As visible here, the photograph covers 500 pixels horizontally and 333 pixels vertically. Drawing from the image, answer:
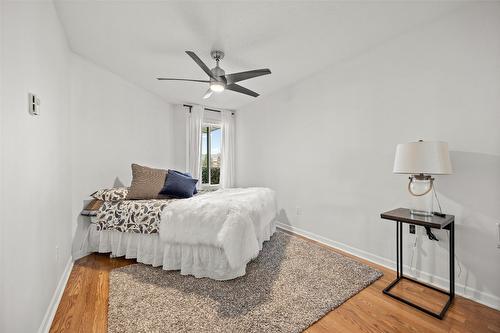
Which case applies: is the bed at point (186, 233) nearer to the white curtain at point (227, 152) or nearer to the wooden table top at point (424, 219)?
the wooden table top at point (424, 219)

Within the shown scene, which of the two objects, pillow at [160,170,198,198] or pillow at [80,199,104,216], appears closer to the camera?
pillow at [80,199,104,216]

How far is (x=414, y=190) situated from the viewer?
78.4 inches

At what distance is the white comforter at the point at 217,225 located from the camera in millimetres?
2027

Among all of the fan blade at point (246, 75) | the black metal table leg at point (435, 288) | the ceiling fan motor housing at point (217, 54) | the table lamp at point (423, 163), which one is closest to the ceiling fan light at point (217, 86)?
the fan blade at point (246, 75)

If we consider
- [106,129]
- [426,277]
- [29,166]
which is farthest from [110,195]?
[426,277]

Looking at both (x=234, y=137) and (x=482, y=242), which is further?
(x=234, y=137)

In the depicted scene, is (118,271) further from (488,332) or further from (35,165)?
(488,332)

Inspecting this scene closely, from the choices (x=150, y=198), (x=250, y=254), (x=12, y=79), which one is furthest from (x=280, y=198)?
(x=12, y=79)

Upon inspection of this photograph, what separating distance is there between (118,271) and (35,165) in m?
1.45

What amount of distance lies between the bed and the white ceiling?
180cm

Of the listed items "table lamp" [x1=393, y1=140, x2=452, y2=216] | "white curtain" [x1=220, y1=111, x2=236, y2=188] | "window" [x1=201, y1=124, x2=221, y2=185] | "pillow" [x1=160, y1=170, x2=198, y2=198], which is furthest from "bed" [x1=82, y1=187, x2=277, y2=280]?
"window" [x1=201, y1=124, x2=221, y2=185]

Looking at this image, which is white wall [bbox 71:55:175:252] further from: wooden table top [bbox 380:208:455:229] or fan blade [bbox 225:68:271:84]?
wooden table top [bbox 380:208:455:229]

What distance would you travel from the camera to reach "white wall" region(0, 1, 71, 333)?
103 cm

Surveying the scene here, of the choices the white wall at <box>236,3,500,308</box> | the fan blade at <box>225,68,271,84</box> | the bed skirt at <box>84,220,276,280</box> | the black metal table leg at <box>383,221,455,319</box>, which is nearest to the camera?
the black metal table leg at <box>383,221,455,319</box>
